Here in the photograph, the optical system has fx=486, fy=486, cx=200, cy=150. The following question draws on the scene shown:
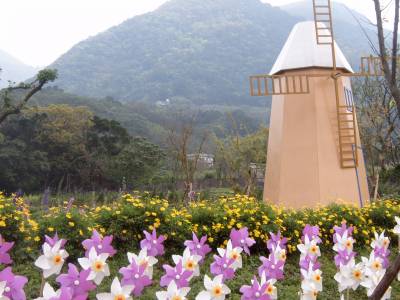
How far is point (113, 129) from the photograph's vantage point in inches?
Result: 752

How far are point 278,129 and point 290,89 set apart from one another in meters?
0.77

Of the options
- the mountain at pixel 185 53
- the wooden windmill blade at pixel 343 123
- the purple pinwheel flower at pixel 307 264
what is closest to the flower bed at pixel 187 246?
the purple pinwheel flower at pixel 307 264

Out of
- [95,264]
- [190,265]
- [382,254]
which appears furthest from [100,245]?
[382,254]

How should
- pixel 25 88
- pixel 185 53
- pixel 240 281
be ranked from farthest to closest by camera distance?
pixel 185 53
pixel 25 88
pixel 240 281

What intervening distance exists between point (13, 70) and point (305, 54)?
12281cm

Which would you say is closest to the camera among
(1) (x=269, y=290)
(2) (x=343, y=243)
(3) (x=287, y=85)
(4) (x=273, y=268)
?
(1) (x=269, y=290)

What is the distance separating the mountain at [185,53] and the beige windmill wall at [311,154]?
47965 mm

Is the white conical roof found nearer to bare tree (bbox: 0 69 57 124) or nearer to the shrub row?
the shrub row

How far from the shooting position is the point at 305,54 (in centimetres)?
902

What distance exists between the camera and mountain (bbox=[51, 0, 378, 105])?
62.8 m

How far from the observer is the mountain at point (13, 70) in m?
110

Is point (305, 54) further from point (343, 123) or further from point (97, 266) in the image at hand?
point (97, 266)

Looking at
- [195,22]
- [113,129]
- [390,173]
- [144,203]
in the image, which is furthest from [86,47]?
[144,203]

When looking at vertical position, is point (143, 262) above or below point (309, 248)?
above
